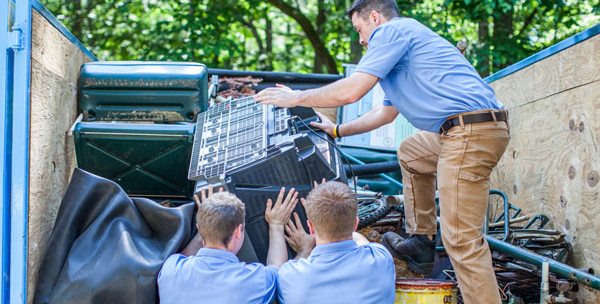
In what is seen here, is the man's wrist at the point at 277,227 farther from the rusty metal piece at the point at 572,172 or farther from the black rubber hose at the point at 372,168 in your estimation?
the rusty metal piece at the point at 572,172

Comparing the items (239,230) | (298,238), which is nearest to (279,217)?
(298,238)

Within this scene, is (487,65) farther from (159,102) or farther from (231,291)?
(231,291)

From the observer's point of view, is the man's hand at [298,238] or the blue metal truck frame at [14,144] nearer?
the blue metal truck frame at [14,144]

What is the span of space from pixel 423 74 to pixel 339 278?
110 centimetres

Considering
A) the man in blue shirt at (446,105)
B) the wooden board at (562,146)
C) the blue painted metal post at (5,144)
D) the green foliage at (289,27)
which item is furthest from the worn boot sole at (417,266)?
the green foliage at (289,27)

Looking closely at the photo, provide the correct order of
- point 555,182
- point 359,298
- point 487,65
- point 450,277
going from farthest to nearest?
point 487,65 < point 555,182 < point 450,277 < point 359,298

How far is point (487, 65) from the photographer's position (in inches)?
310

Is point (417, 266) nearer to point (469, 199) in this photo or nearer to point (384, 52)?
point (469, 199)

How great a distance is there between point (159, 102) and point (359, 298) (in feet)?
5.66

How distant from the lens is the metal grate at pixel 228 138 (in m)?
2.63

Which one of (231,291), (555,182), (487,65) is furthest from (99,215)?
(487,65)

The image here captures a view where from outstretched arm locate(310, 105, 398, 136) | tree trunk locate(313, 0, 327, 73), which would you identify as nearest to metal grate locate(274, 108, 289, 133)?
outstretched arm locate(310, 105, 398, 136)

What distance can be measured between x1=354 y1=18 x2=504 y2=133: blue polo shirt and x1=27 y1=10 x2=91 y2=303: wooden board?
1471mm

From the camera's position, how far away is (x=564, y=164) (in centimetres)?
308
